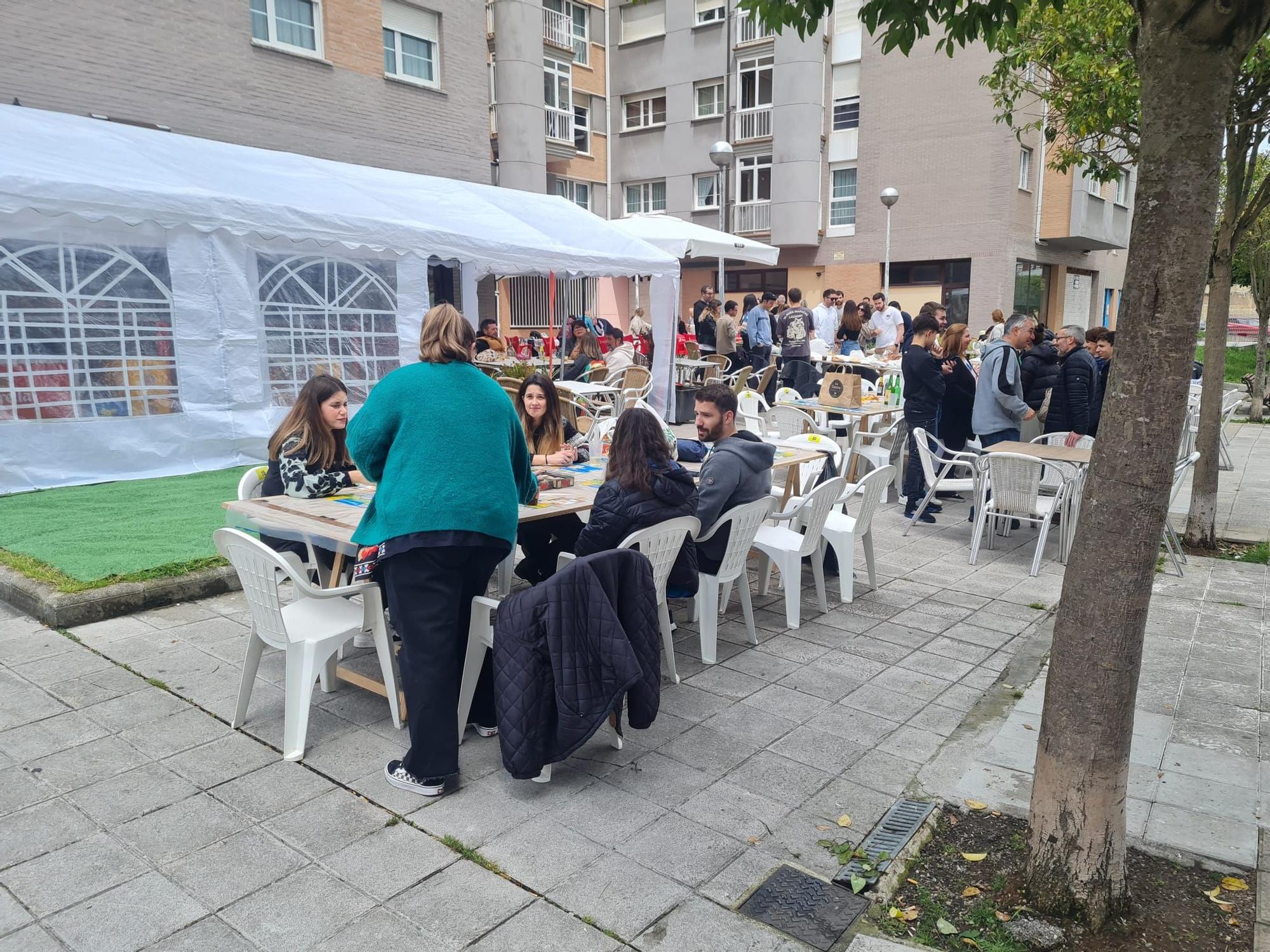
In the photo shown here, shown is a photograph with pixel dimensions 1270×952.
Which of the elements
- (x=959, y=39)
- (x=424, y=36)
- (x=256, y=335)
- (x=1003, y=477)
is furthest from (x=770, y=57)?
(x=959, y=39)

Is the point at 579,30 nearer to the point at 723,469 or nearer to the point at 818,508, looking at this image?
the point at 818,508

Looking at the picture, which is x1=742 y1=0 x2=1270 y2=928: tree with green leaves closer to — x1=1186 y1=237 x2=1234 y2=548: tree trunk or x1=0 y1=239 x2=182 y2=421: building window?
x1=1186 y1=237 x2=1234 y2=548: tree trunk

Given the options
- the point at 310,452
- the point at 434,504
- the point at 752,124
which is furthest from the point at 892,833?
the point at 752,124

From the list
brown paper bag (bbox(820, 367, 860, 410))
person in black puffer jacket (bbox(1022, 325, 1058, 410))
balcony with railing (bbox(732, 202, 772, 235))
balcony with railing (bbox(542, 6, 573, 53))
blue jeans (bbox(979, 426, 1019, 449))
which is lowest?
blue jeans (bbox(979, 426, 1019, 449))

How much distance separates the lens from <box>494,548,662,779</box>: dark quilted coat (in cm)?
315

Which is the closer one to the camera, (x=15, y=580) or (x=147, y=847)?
(x=147, y=847)

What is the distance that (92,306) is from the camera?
27.5 ft

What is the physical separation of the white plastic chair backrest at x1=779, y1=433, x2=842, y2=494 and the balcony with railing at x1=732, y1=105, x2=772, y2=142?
2187 centimetres

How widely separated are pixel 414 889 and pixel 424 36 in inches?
605

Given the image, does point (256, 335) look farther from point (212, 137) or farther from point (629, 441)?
point (629, 441)

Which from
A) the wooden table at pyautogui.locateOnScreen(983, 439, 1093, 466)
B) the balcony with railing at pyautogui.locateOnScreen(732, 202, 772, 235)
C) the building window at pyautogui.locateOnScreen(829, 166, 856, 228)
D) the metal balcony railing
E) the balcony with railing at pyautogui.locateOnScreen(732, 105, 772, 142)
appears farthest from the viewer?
the balcony with railing at pyautogui.locateOnScreen(732, 202, 772, 235)

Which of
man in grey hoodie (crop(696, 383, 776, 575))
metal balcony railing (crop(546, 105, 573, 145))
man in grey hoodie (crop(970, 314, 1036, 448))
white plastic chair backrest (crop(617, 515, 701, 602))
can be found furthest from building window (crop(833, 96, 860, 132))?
white plastic chair backrest (crop(617, 515, 701, 602))

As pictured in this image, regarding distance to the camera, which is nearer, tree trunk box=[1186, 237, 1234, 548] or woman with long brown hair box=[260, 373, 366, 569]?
woman with long brown hair box=[260, 373, 366, 569]

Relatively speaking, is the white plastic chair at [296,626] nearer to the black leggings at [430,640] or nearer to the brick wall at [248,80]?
the black leggings at [430,640]
